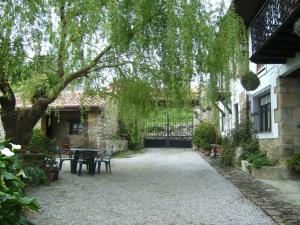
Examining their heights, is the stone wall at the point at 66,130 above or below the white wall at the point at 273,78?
below

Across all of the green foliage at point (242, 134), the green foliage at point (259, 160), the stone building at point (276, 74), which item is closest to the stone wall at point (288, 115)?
the stone building at point (276, 74)

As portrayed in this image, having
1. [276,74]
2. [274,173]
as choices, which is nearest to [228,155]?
[274,173]

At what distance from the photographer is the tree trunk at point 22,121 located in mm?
9484

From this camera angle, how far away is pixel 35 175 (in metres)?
9.05

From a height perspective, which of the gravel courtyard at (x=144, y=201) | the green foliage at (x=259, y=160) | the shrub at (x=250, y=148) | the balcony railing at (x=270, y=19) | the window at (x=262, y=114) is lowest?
the gravel courtyard at (x=144, y=201)

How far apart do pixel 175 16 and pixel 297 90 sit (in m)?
5.25

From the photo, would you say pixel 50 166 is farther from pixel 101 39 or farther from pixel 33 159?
pixel 101 39

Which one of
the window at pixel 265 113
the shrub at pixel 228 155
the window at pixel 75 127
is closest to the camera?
the window at pixel 265 113

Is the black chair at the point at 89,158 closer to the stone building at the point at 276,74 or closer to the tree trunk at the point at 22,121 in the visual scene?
the tree trunk at the point at 22,121

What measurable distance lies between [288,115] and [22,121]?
6586 mm

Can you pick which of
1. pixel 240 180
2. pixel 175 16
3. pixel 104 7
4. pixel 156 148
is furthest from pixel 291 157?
pixel 156 148

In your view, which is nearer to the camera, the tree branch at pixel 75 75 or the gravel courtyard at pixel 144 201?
the gravel courtyard at pixel 144 201

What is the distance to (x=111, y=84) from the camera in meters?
10.3

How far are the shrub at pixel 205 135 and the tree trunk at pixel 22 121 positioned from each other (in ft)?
41.6
